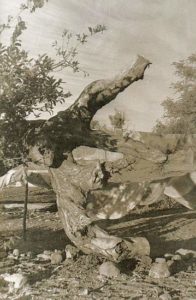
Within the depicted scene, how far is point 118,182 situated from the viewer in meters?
8.20

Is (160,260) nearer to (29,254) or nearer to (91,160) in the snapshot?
(91,160)

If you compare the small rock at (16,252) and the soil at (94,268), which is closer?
the soil at (94,268)

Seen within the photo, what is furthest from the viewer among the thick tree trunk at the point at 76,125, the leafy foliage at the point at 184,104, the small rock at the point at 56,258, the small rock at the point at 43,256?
the leafy foliage at the point at 184,104

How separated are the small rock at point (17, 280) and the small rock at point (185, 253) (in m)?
2.45

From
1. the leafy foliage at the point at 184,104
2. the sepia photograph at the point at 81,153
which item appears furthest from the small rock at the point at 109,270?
the leafy foliage at the point at 184,104

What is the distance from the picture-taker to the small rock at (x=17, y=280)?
5156 millimetres

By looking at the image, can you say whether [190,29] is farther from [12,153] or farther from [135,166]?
[12,153]

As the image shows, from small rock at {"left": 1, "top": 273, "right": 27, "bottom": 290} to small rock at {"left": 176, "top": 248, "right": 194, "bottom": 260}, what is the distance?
8.04ft

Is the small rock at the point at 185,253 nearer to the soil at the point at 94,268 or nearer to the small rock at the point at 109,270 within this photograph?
the soil at the point at 94,268

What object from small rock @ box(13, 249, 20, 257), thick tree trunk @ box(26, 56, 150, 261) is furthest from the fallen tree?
small rock @ box(13, 249, 20, 257)

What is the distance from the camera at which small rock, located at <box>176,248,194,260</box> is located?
256 inches

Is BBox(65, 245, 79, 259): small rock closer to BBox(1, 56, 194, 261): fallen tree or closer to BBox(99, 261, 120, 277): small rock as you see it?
BBox(1, 56, 194, 261): fallen tree

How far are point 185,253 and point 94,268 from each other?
4.94 ft

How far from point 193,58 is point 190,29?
8.77 metres
